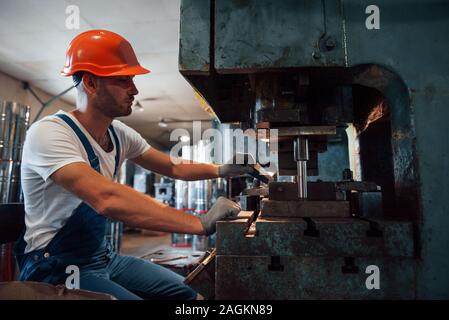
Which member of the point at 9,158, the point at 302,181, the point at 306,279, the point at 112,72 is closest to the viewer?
the point at 306,279

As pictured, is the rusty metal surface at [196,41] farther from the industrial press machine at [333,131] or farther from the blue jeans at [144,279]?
the blue jeans at [144,279]

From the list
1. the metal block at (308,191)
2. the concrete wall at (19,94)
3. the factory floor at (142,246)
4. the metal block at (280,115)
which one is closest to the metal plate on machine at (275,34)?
the metal block at (280,115)

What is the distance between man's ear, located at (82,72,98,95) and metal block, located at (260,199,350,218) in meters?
0.98

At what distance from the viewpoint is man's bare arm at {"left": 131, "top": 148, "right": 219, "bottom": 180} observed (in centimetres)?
181

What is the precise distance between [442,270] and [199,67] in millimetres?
934

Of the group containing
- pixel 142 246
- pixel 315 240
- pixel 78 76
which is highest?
pixel 78 76

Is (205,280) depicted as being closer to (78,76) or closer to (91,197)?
(91,197)

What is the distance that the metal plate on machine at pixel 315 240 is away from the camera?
838mm

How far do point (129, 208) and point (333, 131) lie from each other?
754mm

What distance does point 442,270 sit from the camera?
33.4 inches

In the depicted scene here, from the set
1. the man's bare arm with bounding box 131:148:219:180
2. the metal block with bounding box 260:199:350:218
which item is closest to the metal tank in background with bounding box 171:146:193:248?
the man's bare arm with bounding box 131:148:219:180

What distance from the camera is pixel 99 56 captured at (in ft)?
4.50

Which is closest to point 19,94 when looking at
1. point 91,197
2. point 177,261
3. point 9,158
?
point 9,158

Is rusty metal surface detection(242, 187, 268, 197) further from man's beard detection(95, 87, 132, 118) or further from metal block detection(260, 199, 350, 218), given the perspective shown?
man's beard detection(95, 87, 132, 118)
